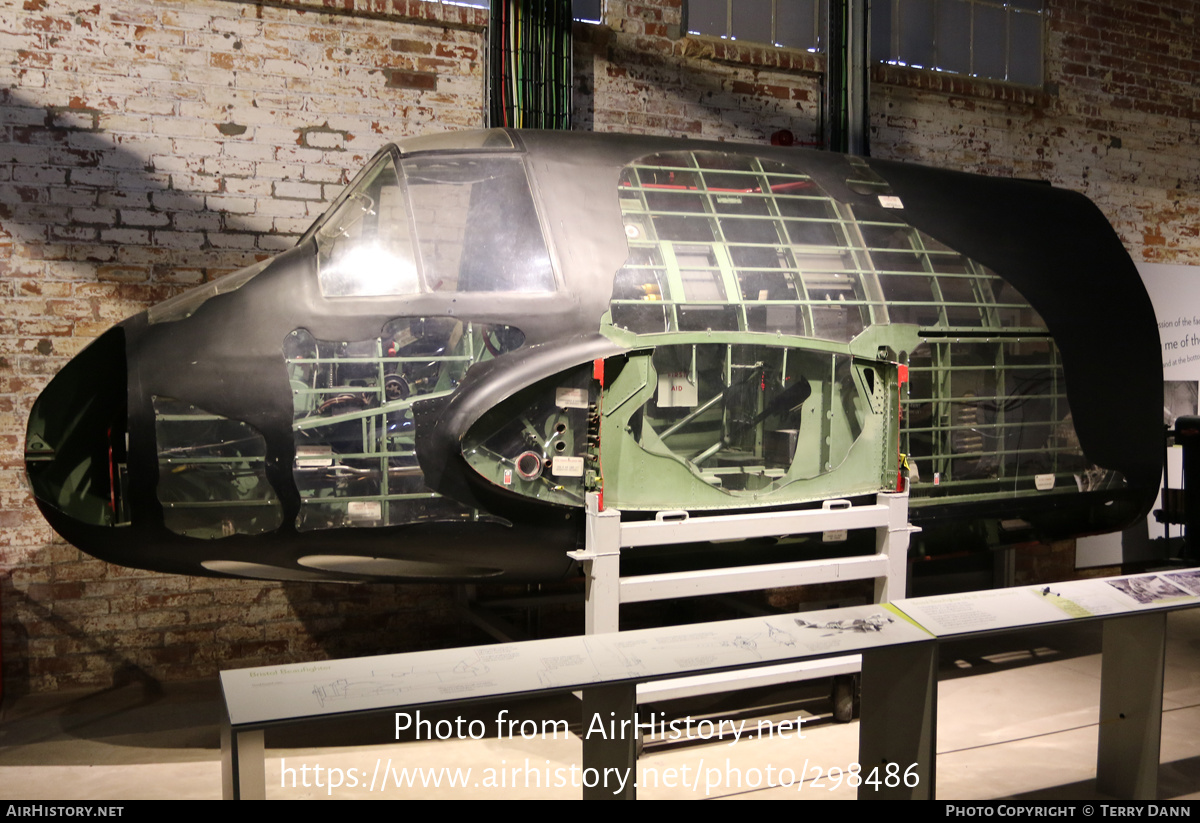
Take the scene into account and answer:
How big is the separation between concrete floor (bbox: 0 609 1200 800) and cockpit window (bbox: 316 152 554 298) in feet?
5.28

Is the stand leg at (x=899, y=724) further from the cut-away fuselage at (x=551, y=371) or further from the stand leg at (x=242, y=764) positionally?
the stand leg at (x=242, y=764)

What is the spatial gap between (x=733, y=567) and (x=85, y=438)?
225 cm

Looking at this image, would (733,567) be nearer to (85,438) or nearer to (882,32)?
(85,438)

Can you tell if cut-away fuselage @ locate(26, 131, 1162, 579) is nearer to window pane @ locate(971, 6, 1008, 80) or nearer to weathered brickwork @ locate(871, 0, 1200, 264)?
weathered brickwork @ locate(871, 0, 1200, 264)

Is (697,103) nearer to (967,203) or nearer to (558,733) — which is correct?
(967,203)

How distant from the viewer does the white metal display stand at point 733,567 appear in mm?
3037

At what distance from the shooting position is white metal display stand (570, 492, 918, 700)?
120 inches

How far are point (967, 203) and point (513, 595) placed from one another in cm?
261

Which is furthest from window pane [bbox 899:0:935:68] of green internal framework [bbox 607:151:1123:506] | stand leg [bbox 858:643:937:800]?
Result: stand leg [bbox 858:643:937:800]

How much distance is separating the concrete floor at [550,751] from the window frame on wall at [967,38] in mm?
3484

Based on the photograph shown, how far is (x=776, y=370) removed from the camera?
333 cm

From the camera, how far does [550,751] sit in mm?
3301

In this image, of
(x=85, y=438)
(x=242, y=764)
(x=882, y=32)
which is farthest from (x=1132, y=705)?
(x=882, y=32)

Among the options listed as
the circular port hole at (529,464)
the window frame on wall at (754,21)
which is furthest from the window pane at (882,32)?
the circular port hole at (529,464)
